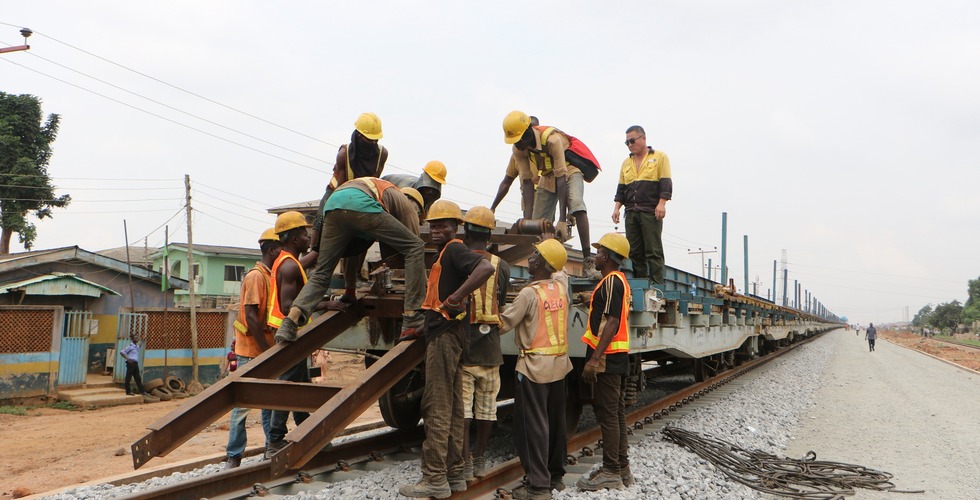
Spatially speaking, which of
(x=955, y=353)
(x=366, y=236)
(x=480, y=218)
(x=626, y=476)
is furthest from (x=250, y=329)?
(x=955, y=353)

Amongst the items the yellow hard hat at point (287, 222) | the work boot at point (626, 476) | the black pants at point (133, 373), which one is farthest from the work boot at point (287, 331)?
the black pants at point (133, 373)

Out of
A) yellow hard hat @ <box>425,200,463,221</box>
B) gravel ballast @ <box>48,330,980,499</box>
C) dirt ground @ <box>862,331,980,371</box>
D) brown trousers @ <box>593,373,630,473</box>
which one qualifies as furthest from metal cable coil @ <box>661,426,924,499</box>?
dirt ground @ <box>862,331,980,371</box>

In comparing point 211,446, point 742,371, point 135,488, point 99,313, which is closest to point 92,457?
point 211,446

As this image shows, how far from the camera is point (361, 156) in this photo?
18.4ft

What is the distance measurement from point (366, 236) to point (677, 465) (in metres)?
3.10

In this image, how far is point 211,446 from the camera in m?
9.27

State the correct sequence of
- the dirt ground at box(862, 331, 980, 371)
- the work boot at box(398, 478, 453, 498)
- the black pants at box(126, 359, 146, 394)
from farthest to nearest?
1. the dirt ground at box(862, 331, 980, 371)
2. the black pants at box(126, 359, 146, 394)
3. the work boot at box(398, 478, 453, 498)

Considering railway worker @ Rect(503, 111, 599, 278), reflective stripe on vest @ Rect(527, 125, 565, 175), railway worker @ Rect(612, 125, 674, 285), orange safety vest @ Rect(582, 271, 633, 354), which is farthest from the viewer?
railway worker @ Rect(612, 125, 674, 285)

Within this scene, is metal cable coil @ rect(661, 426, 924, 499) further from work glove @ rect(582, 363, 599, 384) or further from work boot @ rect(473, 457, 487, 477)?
work boot @ rect(473, 457, 487, 477)

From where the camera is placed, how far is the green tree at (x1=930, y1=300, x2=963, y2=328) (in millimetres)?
79281

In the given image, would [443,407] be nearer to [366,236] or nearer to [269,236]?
[366,236]

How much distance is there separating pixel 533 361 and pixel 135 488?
3052 mm

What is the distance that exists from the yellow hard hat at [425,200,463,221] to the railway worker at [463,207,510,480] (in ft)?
0.25

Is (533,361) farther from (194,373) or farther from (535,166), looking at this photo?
(194,373)
